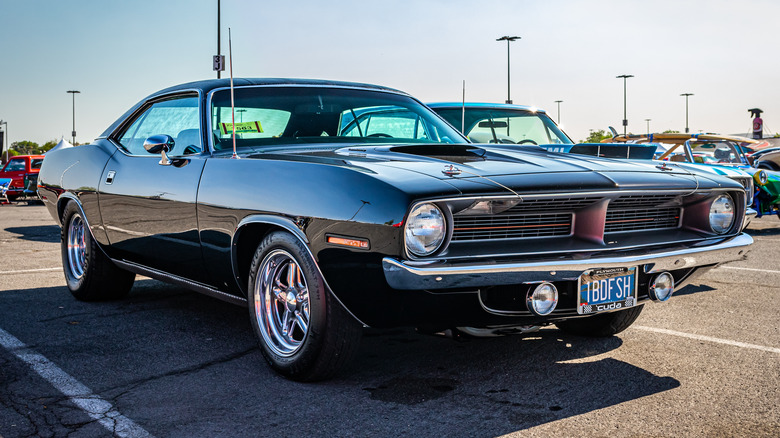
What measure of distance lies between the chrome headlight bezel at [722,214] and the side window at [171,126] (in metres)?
2.64

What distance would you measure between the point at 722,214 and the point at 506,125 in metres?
4.30

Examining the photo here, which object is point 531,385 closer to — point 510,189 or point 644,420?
point 644,420

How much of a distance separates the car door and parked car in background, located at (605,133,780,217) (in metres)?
7.28

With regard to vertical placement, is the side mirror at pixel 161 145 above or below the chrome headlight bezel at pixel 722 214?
above

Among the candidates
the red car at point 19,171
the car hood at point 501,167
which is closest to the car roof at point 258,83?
the car hood at point 501,167

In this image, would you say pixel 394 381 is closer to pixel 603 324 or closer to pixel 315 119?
pixel 603 324

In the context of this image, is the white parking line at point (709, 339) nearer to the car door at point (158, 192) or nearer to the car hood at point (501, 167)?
the car hood at point (501, 167)

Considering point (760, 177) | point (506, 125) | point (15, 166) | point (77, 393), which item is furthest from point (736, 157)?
point (15, 166)

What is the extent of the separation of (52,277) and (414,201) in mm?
4661

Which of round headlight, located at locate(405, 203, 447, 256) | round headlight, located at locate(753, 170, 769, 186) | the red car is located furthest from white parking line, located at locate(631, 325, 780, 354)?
the red car

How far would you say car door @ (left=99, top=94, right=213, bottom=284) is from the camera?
13.4 ft

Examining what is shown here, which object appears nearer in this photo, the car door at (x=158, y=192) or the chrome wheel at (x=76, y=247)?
the car door at (x=158, y=192)

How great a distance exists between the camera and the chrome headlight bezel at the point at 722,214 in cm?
378

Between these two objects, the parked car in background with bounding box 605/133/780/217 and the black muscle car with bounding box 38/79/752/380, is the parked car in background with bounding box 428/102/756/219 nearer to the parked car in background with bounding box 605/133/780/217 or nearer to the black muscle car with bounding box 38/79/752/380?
the parked car in background with bounding box 605/133/780/217
